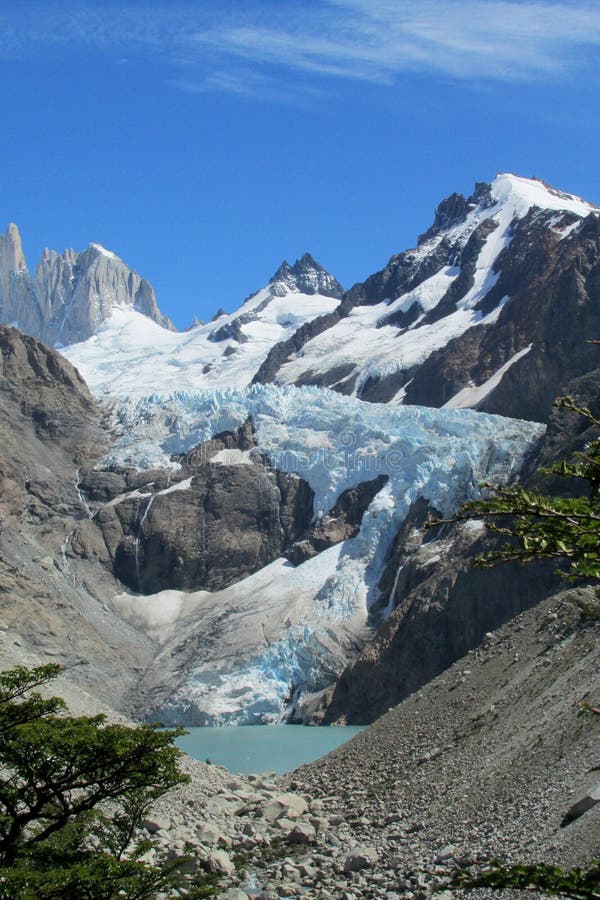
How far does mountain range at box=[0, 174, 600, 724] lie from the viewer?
7531cm

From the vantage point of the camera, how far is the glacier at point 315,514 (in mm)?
76812

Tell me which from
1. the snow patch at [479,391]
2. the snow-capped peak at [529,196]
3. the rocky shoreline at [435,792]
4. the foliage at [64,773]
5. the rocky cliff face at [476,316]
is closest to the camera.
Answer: the foliage at [64,773]

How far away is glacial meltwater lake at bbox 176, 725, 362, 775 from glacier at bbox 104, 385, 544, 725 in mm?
4586

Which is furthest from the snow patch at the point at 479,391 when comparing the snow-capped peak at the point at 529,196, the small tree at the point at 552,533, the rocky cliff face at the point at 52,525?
the small tree at the point at 552,533

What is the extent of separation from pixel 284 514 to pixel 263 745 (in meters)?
40.3

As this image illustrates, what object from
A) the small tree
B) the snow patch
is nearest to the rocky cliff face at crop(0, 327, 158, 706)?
the snow patch

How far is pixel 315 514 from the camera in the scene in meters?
97.1

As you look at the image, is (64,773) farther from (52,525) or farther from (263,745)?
(52,525)

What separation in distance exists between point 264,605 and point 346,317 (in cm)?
10115

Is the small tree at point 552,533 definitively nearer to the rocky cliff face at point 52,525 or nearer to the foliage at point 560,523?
the foliage at point 560,523

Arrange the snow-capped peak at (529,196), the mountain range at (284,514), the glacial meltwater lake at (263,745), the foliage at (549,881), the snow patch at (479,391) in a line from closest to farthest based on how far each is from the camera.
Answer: the foliage at (549,881)
the glacial meltwater lake at (263,745)
the mountain range at (284,514)
the snow patch at (479,391)
the snow-capped peak at (529,196)

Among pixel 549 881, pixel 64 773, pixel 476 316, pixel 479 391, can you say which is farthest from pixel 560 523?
pixel 476 316

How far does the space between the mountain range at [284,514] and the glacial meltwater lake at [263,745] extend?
3.75 metres

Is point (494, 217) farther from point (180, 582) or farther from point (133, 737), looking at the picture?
point (133, 737)
